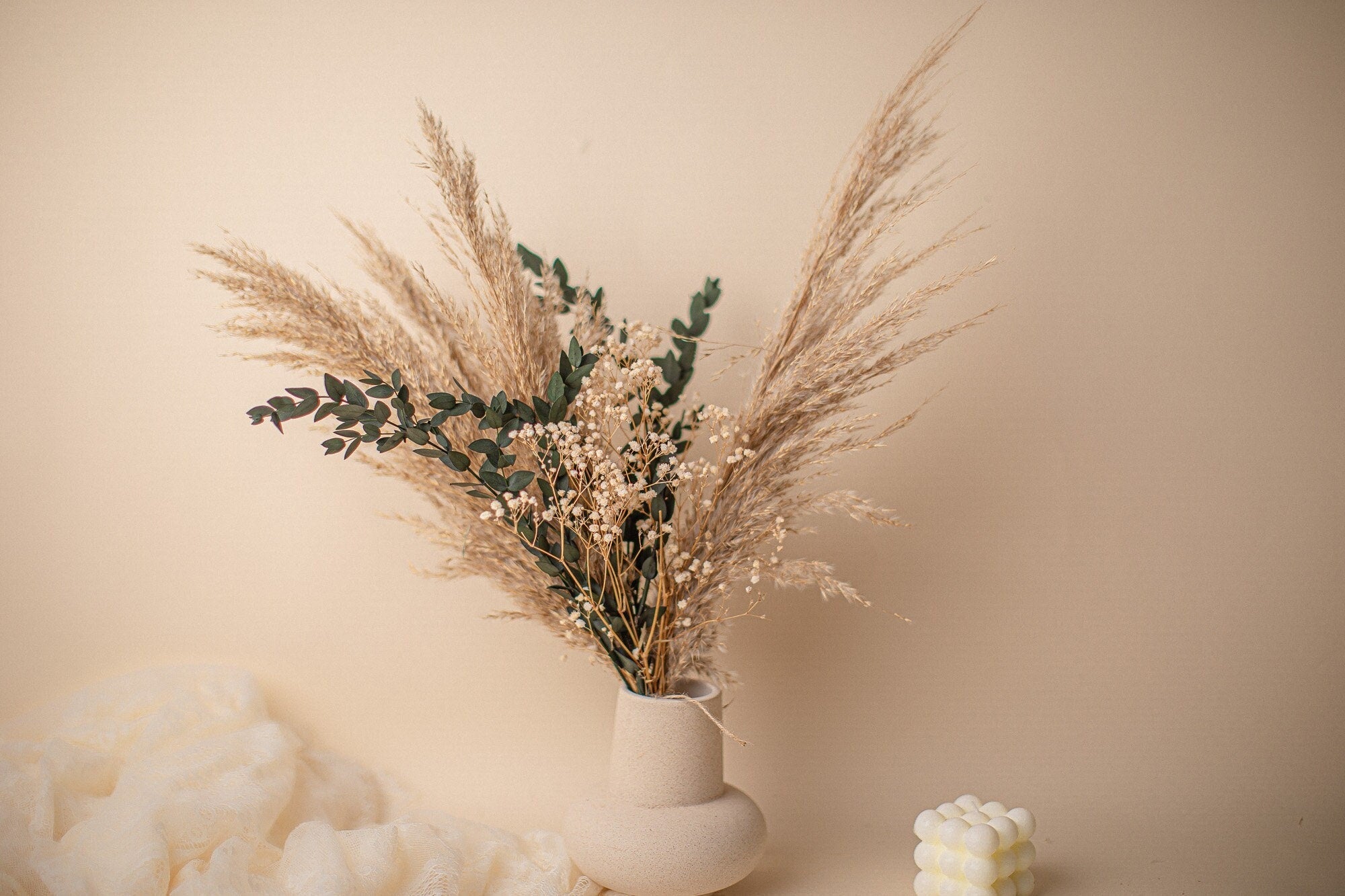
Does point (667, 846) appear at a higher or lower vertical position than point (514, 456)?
lower

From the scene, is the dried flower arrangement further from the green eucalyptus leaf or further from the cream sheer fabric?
the cream sheer fabric

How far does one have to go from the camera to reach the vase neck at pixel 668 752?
3.49 ft

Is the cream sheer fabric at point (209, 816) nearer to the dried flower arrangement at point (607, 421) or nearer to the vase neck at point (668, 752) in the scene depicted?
the vase neck at point (668, 752)

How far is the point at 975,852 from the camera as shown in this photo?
3.45 feet

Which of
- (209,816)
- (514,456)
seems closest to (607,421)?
(514,456)

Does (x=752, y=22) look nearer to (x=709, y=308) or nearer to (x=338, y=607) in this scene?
(x=709, y=308)

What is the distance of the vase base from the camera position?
102cm

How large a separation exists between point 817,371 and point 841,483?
0.41 meters

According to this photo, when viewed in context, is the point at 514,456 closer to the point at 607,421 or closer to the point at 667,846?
the point at 607,421

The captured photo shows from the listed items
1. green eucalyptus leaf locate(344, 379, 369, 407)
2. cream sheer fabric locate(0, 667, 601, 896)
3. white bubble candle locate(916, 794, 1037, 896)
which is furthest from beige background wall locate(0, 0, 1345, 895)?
green eucalyptus leaf locate(344, 379, 369, 407)

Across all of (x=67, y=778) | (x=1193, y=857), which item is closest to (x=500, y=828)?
(x=67, y=778)

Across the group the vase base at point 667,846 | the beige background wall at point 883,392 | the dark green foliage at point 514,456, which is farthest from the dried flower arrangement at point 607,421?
the beige background wall at point 883,392

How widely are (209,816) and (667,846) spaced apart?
20.8 inches

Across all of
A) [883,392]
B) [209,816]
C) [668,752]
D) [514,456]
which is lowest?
[209,816]
